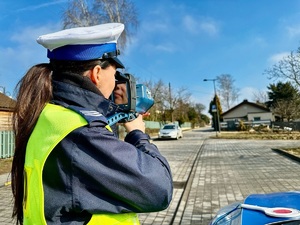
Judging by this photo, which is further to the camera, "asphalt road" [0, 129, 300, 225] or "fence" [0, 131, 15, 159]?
"fence" [0, 131, 15, 159]

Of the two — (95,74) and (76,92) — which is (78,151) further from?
(95,74)

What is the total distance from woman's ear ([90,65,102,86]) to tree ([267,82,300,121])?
40.3 meters

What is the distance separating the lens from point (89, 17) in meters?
22.8

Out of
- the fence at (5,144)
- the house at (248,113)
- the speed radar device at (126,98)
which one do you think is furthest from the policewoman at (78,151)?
the house at (248,113)

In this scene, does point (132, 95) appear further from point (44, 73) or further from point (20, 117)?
point (20, 117)

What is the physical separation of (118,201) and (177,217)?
3937mm

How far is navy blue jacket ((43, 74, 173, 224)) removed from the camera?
106 cm

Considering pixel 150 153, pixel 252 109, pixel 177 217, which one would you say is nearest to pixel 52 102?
pixel 150 153

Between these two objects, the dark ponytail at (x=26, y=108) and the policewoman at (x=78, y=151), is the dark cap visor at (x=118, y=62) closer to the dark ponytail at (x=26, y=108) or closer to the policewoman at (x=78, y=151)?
the policewoman at (x=78, y=151)

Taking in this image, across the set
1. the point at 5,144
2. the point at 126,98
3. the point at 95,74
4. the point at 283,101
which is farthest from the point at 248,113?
the point at 95,74

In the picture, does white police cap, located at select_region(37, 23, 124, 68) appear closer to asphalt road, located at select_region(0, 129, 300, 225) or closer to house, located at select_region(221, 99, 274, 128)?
asphalt road, located at select_region(0, 129, 300, 225)

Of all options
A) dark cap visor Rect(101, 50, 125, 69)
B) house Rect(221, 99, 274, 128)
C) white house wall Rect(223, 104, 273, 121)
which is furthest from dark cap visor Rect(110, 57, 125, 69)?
white house wall Rect(223, 104, 273, 121)

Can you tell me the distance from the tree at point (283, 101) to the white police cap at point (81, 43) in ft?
132

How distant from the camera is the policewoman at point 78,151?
107cm
